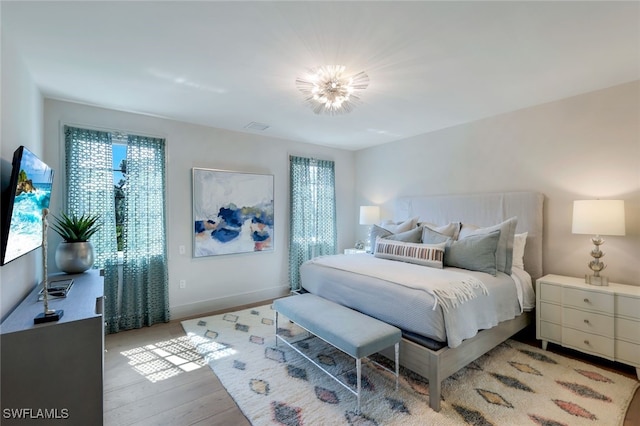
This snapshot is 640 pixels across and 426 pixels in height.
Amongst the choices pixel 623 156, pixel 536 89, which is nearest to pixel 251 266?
pixel 536 89

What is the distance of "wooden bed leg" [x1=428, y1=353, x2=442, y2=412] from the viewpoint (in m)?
1.91

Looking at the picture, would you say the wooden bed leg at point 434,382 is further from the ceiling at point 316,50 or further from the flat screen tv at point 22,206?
the flat screen tv at point 22,206

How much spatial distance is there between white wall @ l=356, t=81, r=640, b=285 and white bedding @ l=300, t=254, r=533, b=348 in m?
0.72

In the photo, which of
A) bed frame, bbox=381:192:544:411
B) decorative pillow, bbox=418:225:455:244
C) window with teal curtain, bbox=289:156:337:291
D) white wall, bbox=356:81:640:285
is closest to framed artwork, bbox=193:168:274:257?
window with teal curtain, bbox=289:156:337:291

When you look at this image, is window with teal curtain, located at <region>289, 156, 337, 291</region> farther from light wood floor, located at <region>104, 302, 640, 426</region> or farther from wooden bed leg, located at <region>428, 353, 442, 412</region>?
wooden bed leg, located at <region>428, 353, 442, 412</region>

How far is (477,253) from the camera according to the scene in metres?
2.71

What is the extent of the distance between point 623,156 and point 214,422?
413 centimetres

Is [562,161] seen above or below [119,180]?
above

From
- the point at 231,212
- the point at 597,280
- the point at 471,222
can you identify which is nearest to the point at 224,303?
the point at 231,212

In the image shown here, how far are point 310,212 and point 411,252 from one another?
2.12 metres

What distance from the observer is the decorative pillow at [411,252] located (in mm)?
2889

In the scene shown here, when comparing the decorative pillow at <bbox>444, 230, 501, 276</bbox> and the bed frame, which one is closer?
the bed frame

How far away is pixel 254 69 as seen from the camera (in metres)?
2.30

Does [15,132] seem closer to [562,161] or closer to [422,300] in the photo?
[422,300]
